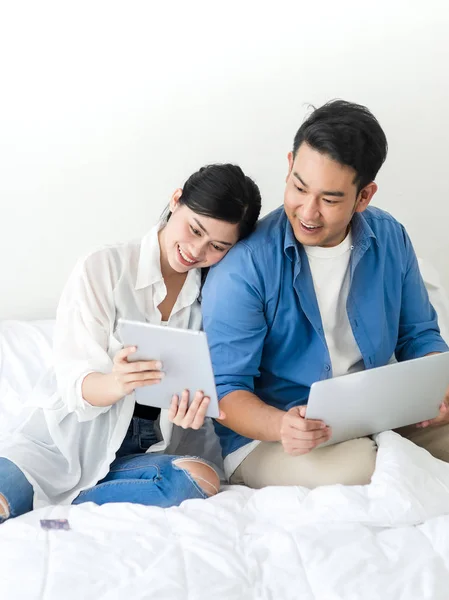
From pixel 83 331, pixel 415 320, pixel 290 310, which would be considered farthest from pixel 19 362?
pixel 415 320

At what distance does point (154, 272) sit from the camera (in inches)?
65.5

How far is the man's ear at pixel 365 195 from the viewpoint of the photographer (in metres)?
1.60

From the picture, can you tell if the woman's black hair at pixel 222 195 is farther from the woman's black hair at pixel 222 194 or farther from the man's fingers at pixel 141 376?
the man's fingers at pixel 141 376

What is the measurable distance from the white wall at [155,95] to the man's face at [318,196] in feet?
2.31

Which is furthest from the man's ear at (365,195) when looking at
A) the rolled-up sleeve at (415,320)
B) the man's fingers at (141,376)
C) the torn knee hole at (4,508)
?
the torn knee hole at (4,508)

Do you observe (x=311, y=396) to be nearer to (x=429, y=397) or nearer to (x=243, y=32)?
(x=429, y=397)

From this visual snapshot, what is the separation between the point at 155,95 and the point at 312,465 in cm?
117

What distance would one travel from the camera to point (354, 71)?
2309mm

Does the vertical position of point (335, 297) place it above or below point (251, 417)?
above

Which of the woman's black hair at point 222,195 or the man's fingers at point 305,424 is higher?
the woman's black hair at point 222,195

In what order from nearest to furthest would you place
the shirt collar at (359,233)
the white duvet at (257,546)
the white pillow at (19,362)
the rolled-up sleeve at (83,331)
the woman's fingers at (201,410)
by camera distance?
1. the white duvet at (257,546)
2. the woman's fingers at (201,410)
3. the rolled-up sleeve at (83,331)
4. the shirt collar at (359,233)
5. the white pillow at (19,362)

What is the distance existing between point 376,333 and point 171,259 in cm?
48

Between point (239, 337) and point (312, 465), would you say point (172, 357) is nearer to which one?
point (239, 337)

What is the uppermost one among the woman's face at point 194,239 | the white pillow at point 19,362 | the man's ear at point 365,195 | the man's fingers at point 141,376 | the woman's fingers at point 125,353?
the man's ear at point 365,195
